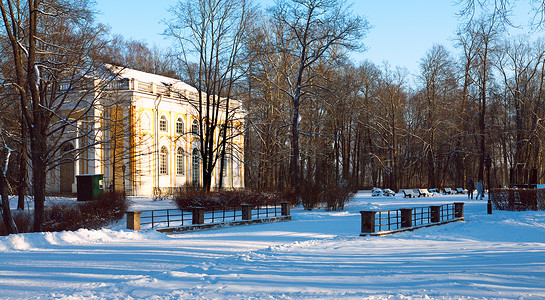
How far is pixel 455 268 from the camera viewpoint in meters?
10.3

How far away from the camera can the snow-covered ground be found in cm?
835

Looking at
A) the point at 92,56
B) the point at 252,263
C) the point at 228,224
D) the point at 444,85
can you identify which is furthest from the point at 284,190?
the point at 444,85

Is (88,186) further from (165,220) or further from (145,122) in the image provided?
(145,122)

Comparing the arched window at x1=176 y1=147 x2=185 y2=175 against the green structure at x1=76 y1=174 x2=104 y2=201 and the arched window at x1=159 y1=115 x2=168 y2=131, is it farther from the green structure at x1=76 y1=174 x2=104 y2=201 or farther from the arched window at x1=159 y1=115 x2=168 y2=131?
the green structure at x1=76 y1=174 x2=104 y2=201

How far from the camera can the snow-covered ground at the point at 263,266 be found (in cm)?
835

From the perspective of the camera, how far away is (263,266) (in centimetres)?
1074

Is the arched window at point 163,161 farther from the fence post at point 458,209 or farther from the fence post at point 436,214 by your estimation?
the fence post at point 436,214

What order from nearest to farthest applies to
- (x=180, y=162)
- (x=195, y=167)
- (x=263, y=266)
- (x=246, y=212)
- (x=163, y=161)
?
(x=263, y=266) → (x=246, y=212) → (x=163, y=161) → (x=180, y=162) → (x=195, y=167)

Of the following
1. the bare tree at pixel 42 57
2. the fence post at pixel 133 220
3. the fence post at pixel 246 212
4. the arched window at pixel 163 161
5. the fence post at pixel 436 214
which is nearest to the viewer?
the fence post at pixel 133 220

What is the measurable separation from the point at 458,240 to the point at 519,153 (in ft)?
106

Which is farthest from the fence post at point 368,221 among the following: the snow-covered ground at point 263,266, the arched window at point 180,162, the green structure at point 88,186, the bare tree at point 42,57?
the arched window at point 180,162

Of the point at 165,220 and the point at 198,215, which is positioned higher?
the point at 198,215

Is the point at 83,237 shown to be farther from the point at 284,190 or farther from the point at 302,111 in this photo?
the point at 302,111

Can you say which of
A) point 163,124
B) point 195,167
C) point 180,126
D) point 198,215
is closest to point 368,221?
point 198,215
